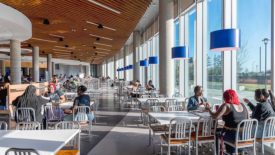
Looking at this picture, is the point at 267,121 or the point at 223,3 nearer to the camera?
the point at 267,121

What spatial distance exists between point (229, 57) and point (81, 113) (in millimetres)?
3001

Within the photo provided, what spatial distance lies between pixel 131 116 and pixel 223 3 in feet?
13.4

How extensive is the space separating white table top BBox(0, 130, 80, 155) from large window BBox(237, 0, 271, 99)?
2.91 m

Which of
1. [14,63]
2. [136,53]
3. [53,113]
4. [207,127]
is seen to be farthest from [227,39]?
[136,53]

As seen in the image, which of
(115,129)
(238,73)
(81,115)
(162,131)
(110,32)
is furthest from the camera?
(110,32)

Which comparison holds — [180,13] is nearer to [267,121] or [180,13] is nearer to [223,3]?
[223,3]

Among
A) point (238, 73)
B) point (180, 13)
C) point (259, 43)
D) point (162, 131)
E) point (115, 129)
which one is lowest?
point (115, 129)

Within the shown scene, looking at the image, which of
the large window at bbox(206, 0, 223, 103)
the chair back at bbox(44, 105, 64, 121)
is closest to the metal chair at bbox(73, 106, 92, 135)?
the chair back at bbox(44, 105, 64, 121)

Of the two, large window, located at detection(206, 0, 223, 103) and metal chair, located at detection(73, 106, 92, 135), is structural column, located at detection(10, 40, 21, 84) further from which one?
large window, located at detection(206, 0, 223, 103)

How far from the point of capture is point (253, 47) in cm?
474

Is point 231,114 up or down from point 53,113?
up

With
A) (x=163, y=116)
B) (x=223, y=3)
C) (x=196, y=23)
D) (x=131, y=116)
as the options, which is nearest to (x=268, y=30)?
(x=223, y=3)

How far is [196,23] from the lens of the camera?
714 centimetres

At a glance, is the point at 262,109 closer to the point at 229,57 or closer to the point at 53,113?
the point at 229,57
